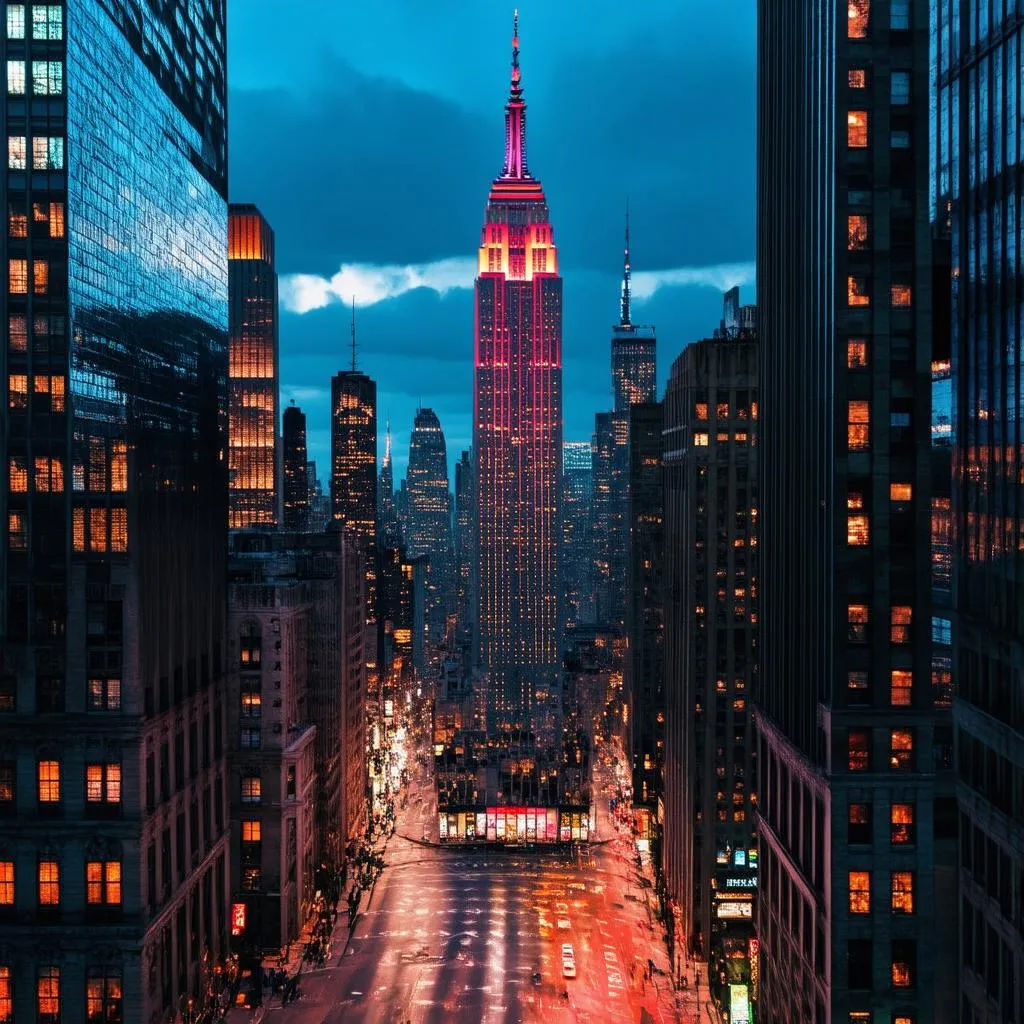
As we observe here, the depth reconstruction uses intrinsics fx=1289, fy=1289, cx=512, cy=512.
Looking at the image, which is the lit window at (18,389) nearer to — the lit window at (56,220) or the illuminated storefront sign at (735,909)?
the lit window at (56,220)

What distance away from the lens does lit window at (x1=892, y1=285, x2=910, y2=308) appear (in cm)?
8075

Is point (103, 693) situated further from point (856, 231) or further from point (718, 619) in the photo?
point (718, 619)

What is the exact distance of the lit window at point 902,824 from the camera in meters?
80.6

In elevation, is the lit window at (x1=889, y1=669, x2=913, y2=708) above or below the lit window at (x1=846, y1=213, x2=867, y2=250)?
below

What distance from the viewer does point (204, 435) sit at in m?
120

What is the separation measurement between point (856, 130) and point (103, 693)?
64018mm

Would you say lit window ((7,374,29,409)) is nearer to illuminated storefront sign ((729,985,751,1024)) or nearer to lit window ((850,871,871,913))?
lit window ((850,871,871,913))

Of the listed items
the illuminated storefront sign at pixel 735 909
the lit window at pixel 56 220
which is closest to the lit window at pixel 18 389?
the lit window at pixel 56 220

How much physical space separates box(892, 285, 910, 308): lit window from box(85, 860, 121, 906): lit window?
2593 inches

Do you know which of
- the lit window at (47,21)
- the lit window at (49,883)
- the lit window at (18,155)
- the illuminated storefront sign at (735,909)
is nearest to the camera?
the lit window at (47,21)

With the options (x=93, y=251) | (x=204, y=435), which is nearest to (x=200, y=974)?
(x=204, y=435)

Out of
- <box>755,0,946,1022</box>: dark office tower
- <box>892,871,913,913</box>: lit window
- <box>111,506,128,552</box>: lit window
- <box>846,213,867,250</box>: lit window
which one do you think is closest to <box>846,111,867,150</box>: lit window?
<box>755,0,946,1022</box>: dark office tower

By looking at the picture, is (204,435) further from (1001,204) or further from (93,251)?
(1001,204)

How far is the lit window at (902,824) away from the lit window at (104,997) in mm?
54733
